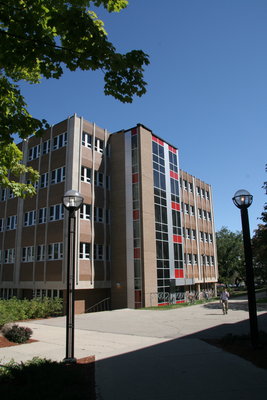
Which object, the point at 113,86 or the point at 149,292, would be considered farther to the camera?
the point at 149,292

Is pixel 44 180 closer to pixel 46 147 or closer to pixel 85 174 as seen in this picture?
pixel 46 147

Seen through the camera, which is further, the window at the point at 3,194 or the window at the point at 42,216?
the window at the point at 3,194

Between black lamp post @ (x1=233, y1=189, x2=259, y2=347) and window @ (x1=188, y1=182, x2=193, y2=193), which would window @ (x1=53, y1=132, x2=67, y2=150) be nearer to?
window @ (x1=188, y1=182, x2=193, y2=193)

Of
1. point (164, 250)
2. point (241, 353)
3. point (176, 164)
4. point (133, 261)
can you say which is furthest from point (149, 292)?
point (241, 353)

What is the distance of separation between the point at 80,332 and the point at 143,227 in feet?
47.8

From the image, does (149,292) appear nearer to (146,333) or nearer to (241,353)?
(146,333)

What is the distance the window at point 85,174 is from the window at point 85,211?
7.22ft

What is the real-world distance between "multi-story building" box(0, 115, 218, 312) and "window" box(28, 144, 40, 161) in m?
0.11

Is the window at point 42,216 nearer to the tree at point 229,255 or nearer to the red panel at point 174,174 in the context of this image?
the red panel at point 174,174

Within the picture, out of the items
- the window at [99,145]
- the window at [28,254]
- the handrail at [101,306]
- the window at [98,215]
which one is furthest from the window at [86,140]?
the handrail at [101,306]

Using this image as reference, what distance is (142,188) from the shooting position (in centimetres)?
2956

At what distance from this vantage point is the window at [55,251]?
26.4 meters

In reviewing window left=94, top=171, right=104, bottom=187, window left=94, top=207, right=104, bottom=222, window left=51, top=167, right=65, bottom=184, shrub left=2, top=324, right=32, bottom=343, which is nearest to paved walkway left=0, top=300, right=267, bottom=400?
shrub left=2, top=324, right=32, bottom=343

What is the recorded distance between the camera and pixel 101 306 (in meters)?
28.4
